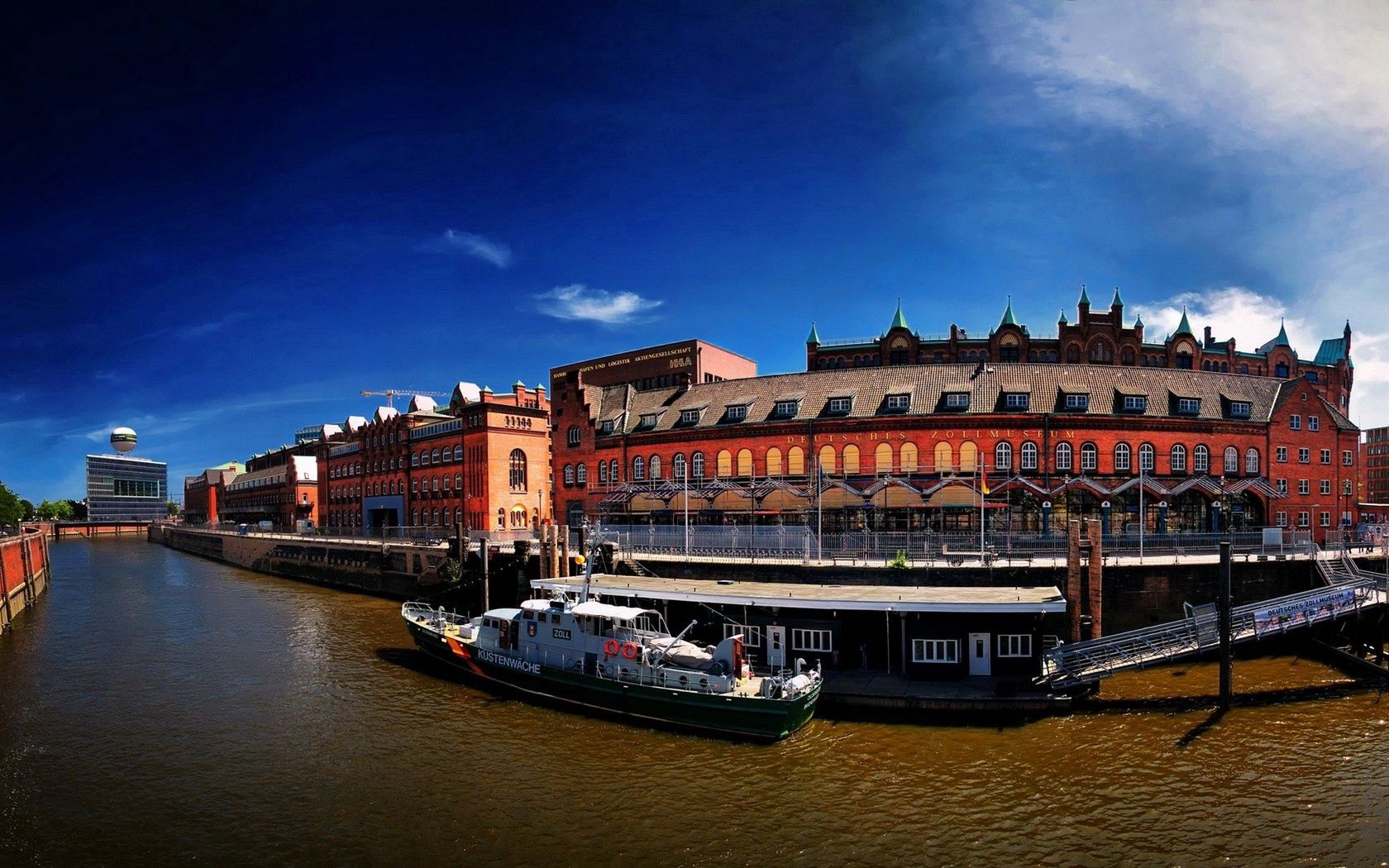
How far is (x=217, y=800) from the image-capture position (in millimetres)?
22578

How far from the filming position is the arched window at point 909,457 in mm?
52625

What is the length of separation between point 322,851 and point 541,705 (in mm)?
12281

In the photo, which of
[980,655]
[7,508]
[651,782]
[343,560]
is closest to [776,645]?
[980,655]

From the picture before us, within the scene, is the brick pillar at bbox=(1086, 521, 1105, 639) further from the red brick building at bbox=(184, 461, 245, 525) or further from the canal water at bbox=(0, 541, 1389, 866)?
the red brick building at bbox=(184, 461, 245, 525)

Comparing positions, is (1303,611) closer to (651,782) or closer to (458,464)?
(651,782)

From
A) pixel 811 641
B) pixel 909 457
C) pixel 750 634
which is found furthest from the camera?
pixel 909 457

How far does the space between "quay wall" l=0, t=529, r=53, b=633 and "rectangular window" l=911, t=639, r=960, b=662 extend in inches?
2254

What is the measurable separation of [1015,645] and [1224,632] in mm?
7731

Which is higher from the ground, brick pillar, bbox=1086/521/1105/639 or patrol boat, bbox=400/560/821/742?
brick pillar, bbox=1086/521/1105/639

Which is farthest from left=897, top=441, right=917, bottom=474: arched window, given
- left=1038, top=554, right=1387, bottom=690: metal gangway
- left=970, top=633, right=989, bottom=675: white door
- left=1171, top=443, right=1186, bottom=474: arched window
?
left=970, top=633, right=989, bottom=675: white door

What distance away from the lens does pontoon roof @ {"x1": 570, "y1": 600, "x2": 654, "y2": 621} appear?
29.8 metres

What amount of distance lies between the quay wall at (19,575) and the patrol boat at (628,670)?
39409 mm

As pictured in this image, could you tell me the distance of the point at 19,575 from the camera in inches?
2511

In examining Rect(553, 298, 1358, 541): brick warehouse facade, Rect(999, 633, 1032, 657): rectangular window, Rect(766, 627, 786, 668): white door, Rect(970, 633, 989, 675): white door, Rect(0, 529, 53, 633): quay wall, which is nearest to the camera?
Rect(999, 633, 1032, 657): rectangular window
